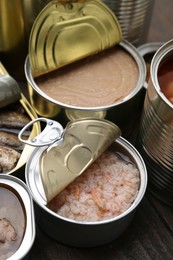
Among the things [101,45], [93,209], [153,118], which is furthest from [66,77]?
[93,209]

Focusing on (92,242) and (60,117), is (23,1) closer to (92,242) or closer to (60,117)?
(60,117)

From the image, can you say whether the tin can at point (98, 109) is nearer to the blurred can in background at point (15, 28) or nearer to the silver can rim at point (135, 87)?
the silver can rim at point (135, 87)

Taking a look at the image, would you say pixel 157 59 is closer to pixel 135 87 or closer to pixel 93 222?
pixel 135 87

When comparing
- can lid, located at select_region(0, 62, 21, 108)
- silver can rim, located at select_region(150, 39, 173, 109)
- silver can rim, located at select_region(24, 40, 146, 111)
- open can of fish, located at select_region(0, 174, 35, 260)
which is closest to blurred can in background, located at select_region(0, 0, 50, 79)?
silver can rim, located at select_region(24, 40, 146, 111)

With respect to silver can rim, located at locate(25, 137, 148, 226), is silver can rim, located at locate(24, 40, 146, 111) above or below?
above

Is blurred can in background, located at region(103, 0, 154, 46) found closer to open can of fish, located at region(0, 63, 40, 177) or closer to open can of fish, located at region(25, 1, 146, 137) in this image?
open can of fish, located at region(25, 1, 146, 137)

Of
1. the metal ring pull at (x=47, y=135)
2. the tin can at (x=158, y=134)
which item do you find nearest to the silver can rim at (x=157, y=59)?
the tin can at (x=158, y=134)
